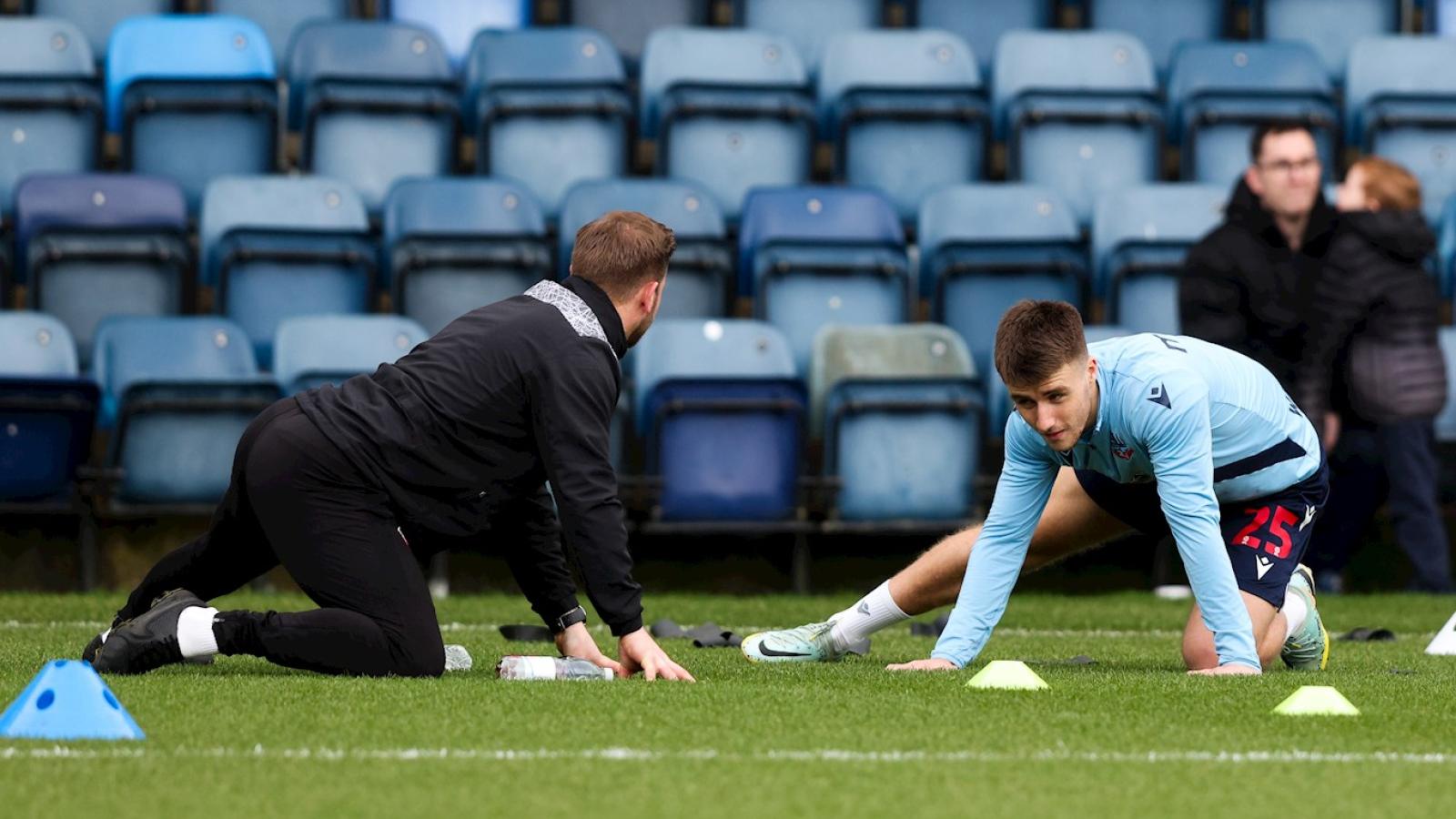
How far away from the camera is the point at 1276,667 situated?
5258 mm

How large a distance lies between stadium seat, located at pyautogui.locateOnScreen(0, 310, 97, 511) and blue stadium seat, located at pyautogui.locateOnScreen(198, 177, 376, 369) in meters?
0.94

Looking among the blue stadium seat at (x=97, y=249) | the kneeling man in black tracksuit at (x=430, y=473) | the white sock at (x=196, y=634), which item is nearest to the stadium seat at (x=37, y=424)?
the blue stadium seat at (x=97, y=249)

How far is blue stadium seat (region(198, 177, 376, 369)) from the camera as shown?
324 inches

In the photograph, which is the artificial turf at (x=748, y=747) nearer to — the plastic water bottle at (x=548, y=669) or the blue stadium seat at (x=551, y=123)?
the plastic water bottle at (x=548, y=669)

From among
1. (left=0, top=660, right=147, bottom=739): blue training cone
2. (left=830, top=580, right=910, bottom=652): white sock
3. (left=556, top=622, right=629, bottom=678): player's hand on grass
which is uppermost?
(left=0, top=660, right=147, bottom=739): blue training cone

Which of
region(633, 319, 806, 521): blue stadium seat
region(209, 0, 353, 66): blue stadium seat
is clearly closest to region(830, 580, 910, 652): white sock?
region(633, 319, 806, 521): blue stadium seat

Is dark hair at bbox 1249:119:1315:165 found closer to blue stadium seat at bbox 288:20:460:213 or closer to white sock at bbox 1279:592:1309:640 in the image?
white sock at bbox 1279:592:1309:640

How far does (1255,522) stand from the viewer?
5070 mm

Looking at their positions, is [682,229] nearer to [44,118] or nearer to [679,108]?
[679,108]

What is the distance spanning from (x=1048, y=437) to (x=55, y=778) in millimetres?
2250

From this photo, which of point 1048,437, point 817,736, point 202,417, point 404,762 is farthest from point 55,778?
point 202,417

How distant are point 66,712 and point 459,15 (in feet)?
23.3

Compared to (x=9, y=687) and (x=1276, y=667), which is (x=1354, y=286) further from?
(x=9, y=687)

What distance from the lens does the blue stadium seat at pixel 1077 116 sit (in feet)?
31.1
